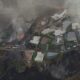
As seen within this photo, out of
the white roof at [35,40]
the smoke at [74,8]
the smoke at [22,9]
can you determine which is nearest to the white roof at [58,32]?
the white roof at [35,40]

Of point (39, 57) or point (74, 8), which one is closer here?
point (39, 57)

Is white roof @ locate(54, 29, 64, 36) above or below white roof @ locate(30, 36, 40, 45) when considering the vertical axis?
above

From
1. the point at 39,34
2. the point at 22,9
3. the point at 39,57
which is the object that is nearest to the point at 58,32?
the point at 39,34

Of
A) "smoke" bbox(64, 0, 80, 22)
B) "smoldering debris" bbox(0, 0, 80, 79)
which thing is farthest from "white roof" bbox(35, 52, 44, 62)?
"smoke" bbox(64, 0, 80, 22)

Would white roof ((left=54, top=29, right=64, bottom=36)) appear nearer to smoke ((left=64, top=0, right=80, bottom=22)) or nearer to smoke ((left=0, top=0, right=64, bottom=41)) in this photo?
smoke ((left=64, top=0, right=80, bottom=22))

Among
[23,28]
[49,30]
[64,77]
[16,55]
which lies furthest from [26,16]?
[64,77]

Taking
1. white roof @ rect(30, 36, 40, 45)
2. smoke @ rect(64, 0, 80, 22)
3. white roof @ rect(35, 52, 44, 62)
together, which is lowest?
white roof @ rect(35, 52, 44, 62)

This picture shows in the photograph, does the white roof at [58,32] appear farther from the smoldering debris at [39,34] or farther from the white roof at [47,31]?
the white roof at [47,31]

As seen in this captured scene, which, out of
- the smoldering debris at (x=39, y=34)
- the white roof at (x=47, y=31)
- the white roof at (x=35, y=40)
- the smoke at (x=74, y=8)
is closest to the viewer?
the smoldering debris at (x=39, y=34)

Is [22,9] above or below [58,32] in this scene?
above

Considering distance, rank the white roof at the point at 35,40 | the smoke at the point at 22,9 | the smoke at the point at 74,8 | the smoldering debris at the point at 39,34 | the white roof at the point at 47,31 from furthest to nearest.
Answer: the smoke at the point at 22,9 → the smoke at the point at 74,8 → the white roof at the point at 47,31 → the white roof at the point at 35,40 → the smoldering debris at the point at 39,34

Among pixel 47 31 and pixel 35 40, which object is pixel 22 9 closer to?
pixel 47 31
